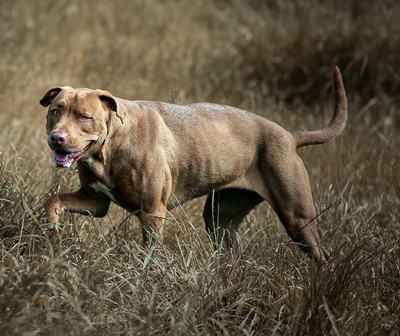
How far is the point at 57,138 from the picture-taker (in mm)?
4625

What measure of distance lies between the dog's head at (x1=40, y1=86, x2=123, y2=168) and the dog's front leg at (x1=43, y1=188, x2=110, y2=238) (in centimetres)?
33

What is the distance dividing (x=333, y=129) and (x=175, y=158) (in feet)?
4.08

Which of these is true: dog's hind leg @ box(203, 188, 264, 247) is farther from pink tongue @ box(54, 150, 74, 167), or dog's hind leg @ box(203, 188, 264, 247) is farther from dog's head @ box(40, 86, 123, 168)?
pink tongue @ box(54, 150, 74, 167)

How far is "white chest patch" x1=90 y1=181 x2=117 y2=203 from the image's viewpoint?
512cm

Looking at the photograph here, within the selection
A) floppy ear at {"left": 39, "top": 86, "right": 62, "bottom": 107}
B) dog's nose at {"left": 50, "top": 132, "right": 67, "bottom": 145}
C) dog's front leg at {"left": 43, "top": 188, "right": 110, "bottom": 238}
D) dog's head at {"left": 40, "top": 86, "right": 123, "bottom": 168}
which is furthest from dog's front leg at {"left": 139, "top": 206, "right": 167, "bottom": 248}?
floppy ear at {"left": 39, "top": 86, "right": 62, "bottom": 107}

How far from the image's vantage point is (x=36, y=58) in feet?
32.6

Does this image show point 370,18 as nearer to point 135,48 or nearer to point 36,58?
point 135,48

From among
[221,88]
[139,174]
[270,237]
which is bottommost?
[221,88]

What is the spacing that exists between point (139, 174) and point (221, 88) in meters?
5.45

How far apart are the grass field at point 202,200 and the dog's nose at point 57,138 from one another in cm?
43

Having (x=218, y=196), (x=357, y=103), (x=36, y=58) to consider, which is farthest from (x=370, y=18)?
(x=218, y=196)

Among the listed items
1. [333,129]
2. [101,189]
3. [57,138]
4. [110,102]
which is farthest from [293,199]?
[57,138]

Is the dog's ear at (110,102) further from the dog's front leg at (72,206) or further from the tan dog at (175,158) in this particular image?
the dog's front leg at (72,206)

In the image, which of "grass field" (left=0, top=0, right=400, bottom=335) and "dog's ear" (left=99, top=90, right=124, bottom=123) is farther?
"dog's ear" (left=99, top=90, right=124, bottom=123)
